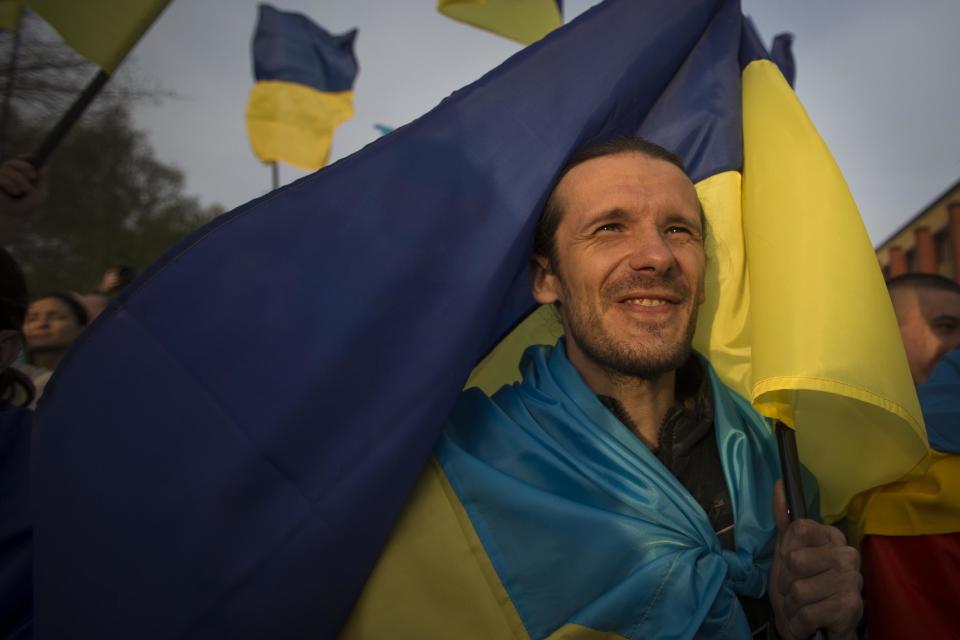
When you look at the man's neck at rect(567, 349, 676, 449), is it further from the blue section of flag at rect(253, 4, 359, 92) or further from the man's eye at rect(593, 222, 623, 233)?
the blue section of flag at rect(253, 4, 359, 92)

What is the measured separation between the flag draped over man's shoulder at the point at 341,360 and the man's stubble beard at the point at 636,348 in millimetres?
183

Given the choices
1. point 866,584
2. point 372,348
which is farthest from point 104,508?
point 866,584

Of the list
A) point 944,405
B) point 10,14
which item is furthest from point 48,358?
point 944,405

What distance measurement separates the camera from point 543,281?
1.87 metres

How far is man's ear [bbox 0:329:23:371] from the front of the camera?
176 centimetres

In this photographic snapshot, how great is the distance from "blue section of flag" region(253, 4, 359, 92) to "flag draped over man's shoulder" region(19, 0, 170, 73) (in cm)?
465

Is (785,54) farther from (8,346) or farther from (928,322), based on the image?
(8,346)

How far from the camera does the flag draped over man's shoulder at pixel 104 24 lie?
6.85 feet

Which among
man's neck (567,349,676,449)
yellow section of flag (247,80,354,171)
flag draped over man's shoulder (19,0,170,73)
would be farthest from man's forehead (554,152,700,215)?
yellow section of flag (247,80,354,171)

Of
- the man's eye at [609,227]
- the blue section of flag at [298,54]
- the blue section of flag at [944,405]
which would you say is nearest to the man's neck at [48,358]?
the man's eye at [609,227]

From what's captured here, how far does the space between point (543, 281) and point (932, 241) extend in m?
17.9

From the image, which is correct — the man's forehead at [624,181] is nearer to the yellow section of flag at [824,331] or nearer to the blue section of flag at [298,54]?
the yellow section of flag at [824,331]

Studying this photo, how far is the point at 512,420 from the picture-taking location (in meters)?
1.58

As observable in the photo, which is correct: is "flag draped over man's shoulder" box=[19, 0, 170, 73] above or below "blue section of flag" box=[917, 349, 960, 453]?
above
